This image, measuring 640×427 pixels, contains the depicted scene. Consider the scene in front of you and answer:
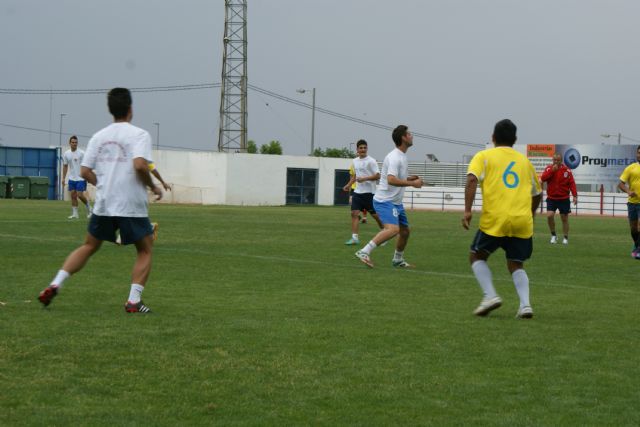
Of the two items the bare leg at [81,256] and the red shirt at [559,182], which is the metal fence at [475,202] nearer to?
the red shirt at [559,182]

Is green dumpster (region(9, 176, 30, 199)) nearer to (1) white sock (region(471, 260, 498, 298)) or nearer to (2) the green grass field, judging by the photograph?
(2) the green grass field

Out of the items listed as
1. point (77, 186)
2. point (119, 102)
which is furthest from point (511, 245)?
point (77, 186)

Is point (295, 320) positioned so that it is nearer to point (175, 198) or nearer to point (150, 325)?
point (150, 325)

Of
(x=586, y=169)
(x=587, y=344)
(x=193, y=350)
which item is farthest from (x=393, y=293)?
(x=586, y=169)

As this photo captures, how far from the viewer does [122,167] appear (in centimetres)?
891

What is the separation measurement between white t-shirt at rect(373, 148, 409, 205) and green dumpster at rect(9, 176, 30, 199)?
4751cm

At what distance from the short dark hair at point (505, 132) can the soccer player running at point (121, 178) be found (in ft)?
10.5

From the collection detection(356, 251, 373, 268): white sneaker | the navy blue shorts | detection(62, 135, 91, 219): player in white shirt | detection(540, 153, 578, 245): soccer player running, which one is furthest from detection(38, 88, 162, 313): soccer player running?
detection(62, 135, 91, 219): player in white shirt

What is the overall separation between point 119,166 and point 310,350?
8.87ft

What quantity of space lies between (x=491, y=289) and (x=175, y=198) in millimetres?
52835

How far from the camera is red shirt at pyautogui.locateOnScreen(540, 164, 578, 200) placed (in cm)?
2353

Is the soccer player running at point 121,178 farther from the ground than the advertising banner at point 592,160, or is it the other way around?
the advertising banner at point 592,160

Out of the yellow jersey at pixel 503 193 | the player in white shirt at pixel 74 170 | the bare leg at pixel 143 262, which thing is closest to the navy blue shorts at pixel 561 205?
the player in white shirt at pixel 74 170

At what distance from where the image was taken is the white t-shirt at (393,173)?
47.7ft
